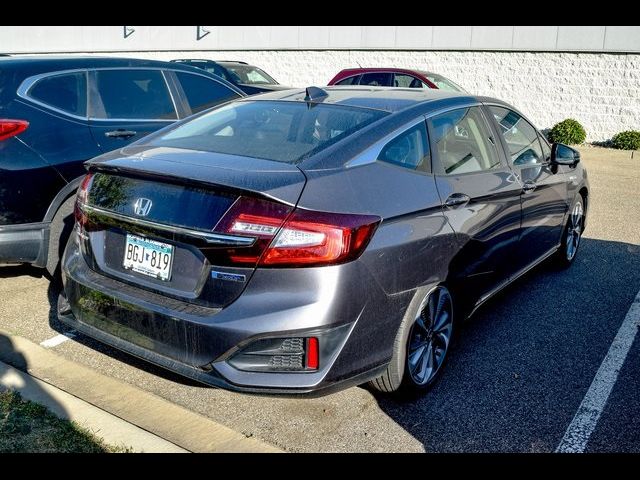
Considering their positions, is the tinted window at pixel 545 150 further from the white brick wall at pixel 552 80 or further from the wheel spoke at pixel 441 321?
the white brick wall at pixel 552 80

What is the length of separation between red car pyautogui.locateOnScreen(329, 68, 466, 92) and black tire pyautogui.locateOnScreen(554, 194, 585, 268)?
6835 mm

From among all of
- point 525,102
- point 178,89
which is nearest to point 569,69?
point 525,102

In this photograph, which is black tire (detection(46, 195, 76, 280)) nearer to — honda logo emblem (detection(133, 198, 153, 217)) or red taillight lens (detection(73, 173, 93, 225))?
red taillight lens (detection(73, 173, 93, 225))

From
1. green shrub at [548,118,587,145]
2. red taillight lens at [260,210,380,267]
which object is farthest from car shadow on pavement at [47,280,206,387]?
green shrub at [548,118,587,145]

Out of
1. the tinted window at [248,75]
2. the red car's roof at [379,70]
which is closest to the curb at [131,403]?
the red car's roof at [379,70]

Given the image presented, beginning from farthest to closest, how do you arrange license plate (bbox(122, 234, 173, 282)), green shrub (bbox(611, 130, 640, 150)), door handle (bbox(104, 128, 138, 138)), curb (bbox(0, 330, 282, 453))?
green shrub (bbox(611, 130, 640, 150)), door handle (bbox(104, 128, 138, 138)), curb (bbox(0, 330, 282, 453)), license plate (bbox(122, 234, 173, 282))

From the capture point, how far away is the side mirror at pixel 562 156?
15.9 ft

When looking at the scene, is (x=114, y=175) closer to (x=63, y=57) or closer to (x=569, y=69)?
(x=63, y=57)

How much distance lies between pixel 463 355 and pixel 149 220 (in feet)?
7.13

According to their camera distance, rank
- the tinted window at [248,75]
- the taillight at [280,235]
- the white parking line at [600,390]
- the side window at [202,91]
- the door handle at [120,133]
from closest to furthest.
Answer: the taillight at [280,235], the white parking line at [600,390], the door handle at [120,133], the side window at [202,91], the tinted window at [248,75]

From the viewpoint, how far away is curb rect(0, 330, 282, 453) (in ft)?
9.52

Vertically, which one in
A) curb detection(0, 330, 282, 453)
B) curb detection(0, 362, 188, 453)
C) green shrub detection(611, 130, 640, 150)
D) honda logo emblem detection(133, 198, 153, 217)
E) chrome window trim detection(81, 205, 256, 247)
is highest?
honda logo emblem detection(133, 198, 153, 217)

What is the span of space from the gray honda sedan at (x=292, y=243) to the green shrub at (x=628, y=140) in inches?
480

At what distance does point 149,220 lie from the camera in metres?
2.79
